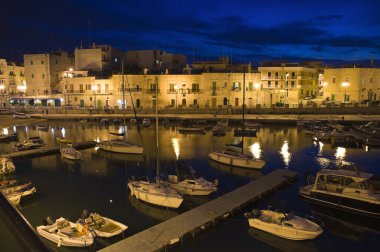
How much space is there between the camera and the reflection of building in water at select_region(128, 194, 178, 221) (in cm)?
1838

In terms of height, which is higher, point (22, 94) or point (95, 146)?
point (22, 94)

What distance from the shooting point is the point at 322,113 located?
6081 cm

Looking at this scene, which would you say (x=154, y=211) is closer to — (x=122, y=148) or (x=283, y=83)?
(x=122, y=148)

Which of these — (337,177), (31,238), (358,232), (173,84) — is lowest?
(358,232)

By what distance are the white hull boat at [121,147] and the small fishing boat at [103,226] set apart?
17351 millimetres

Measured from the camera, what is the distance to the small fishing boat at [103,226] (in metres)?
15.4

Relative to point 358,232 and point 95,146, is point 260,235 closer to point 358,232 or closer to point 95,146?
point 358,232

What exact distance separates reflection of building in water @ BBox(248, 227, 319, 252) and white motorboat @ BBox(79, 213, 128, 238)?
657cm

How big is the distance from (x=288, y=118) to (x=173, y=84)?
25.0 m

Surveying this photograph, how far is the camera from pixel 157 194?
19.5 meters

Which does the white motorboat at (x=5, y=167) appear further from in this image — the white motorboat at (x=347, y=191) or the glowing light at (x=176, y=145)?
the white motorboat at (x=347, y=191)

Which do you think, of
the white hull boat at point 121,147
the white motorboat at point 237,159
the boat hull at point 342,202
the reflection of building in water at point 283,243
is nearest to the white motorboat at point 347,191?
the boat hull at point 342,202

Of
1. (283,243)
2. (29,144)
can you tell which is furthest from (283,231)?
(29,144)

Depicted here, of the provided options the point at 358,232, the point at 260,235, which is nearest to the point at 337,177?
the point at 358,232
